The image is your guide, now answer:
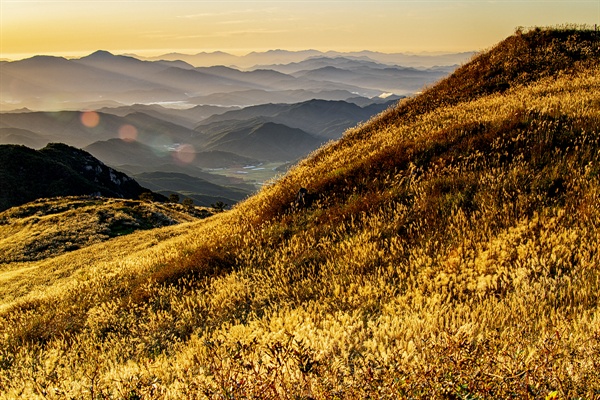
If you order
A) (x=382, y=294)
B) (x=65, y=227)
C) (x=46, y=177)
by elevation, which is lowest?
(x=46, y=177)

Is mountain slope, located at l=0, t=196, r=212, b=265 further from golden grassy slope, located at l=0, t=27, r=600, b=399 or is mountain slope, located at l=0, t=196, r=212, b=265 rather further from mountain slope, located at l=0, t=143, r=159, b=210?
mountain slope, located at l=0, t=143, r=159, b=210

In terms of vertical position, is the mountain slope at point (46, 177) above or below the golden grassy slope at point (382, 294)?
below

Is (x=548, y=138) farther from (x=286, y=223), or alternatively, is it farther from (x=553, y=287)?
(x=286, y=223)

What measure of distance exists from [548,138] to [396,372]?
8.18m

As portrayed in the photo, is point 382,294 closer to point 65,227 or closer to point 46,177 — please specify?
point 65,227

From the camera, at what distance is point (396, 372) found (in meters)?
3.13

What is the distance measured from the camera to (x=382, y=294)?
17.5ft

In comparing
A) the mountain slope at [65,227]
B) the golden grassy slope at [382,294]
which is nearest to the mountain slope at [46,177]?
the mountain slope at [65,227]

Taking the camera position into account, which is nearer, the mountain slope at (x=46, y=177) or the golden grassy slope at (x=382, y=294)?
the golden grassy slope at (x=382, y=294)

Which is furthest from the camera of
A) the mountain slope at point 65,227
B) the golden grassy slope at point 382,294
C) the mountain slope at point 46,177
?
the mountain slope at point 46,177

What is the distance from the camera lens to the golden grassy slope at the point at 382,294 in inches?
131

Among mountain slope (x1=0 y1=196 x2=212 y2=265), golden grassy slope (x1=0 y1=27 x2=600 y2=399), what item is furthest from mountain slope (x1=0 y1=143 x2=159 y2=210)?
golden grassy slope (x1=0 y1=27 x2=600 y2=399)

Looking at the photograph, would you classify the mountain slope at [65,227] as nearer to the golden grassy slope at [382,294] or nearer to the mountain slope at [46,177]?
the golden grassy slope at [382,294]

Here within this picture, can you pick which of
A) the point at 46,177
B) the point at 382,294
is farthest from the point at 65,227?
the point at 46,177
